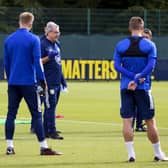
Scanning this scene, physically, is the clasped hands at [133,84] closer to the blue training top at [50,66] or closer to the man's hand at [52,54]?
the man's hand at [52,54]

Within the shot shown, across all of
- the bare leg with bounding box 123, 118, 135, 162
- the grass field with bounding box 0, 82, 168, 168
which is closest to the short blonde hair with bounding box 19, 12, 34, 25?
the grass field with bounding box 0, 82, 168, 168

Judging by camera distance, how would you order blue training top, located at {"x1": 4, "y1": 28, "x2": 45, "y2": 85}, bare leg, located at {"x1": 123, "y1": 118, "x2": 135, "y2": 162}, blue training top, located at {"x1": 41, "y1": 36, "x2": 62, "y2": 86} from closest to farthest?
bare leg, located at {"x1": 123, "y1": 118, "x2": 135, "y2": 162} → blue training top, located at {"x1": 4, "y1": 28, "x2": 45, "y2": 85} → blue training top, located at {"x1": 41, "y1": 36, "x2": 62, "y2": 86}

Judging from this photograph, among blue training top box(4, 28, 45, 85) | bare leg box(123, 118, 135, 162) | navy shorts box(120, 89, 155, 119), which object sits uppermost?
blue training top box(4, 28, 45, 85)

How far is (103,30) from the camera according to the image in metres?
44.8

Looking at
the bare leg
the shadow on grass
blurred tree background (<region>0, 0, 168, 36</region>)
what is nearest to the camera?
the shadow on grass

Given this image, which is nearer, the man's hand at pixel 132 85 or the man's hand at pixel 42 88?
the man's hand at pixel 132 85

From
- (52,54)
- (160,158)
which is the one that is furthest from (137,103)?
(52,54)

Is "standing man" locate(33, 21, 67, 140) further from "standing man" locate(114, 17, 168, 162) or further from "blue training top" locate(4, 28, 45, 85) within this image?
"standing man" locate(114, 17, 168, 162)

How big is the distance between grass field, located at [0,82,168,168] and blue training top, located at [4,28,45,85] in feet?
3.61

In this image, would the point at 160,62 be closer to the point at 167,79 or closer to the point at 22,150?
the point at 167,79

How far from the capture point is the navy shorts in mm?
11164

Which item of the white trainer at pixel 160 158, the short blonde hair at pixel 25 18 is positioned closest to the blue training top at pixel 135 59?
the white trainer at pixel 160 158

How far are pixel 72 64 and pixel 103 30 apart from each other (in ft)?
17.3

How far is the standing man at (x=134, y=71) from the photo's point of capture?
11109 mm
